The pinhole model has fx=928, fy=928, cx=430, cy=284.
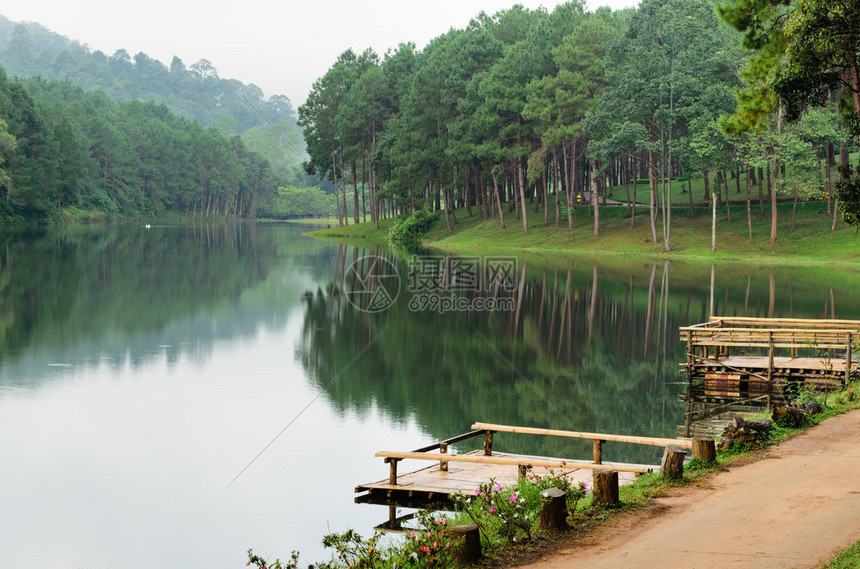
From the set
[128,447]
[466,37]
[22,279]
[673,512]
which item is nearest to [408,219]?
[466,37]

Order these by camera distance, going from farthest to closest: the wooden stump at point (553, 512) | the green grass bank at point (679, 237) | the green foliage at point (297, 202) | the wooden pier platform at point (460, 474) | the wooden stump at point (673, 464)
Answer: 1. the green foliage at point (297, 202)
2. the green grass bank at point (679, 237)
3. the wooden pier platform at point (460, 474)
4. the wooden stump at point (673, 464)
5. the wooden stump at point (553, 512)

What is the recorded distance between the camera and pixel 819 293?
37594 mm

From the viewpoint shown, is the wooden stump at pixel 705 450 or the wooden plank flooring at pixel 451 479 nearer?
the wooden stump at pixel 705 450

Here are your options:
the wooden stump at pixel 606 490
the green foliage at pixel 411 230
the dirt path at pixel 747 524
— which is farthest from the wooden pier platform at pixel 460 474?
the green foliage at pixel 411 230

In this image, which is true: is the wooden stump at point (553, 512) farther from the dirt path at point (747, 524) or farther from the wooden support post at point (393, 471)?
the wooden support post at point (393, 471)

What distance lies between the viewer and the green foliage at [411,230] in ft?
277

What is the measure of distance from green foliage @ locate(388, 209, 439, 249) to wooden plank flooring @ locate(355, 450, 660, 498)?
69386mm

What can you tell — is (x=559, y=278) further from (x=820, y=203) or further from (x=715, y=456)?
(x=715, y=456)

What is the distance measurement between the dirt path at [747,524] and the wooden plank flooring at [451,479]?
6.41 feet

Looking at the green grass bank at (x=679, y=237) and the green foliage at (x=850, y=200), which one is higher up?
the green foliage at (x=850, y=200)

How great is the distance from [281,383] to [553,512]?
14.0 m

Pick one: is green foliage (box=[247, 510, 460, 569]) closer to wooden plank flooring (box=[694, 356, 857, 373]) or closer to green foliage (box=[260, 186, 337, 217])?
wooden plank flooring (box=[694, 356, 857, 373])

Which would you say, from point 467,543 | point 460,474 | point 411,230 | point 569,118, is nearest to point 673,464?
point 460,474

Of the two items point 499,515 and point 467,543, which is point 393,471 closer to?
point 499,515
